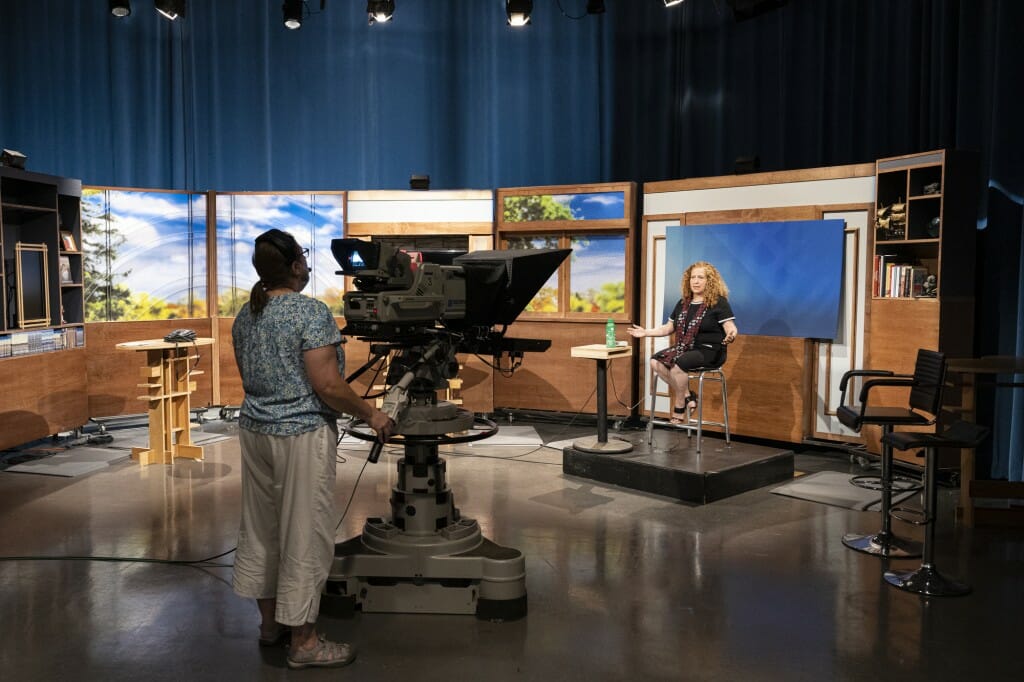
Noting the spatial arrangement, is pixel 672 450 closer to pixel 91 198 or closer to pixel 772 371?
pixel 772 371

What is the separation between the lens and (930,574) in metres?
3.79

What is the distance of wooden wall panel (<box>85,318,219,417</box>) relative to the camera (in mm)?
7239

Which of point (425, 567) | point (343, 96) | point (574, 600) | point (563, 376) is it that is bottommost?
point (574, 600)

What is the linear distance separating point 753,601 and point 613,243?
441 centimetres

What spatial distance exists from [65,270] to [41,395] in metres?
1.14

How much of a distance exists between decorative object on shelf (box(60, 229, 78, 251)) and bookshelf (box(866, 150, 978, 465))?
6.31m

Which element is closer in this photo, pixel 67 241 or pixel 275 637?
pixel 275 637

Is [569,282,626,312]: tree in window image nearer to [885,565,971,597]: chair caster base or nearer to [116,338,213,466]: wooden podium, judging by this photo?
[116,338,213,466]: wooden podium

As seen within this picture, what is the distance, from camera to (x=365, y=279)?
10.5 feet

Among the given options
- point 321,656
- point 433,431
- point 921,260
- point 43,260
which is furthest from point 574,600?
→ point 43,260

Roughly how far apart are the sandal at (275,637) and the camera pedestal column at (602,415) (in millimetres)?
3007

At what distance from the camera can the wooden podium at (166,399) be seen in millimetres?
6180

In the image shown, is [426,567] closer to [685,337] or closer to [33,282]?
[685,337]

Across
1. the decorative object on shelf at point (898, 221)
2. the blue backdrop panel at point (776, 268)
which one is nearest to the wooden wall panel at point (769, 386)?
the blue backdrop panel at point (776, 268)
